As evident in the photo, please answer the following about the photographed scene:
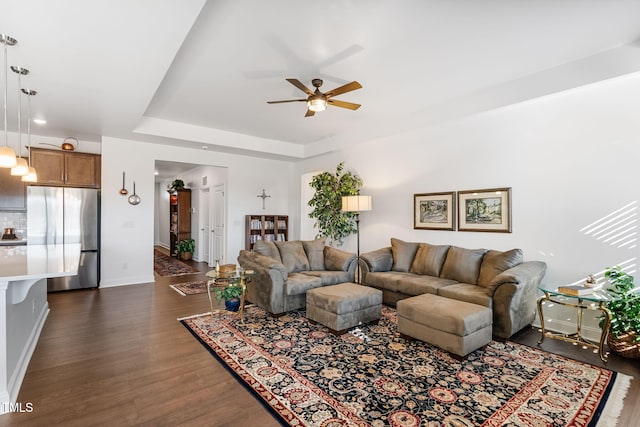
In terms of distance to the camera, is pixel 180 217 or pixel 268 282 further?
pixel 180 217

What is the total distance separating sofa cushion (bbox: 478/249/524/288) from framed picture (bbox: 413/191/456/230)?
0.86 m

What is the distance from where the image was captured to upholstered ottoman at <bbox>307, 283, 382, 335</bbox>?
334 centimetres

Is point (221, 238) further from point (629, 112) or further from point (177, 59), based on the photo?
point (629, 112)

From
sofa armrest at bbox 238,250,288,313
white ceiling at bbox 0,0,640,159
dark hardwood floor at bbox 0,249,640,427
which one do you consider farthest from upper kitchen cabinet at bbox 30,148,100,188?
sofa armrest at bbox 238,250,288,313

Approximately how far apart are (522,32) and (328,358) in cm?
336

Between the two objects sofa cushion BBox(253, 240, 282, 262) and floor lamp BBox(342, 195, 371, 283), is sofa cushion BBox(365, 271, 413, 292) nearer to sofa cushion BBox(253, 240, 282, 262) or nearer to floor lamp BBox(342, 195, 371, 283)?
floor lamp BBox(342, 195, 371, 283)

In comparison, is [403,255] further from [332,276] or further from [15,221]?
[15,221]

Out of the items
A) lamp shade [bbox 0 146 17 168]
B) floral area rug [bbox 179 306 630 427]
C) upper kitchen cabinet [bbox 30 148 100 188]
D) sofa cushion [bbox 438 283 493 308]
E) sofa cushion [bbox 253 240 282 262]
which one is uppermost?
upper kitchen cabinet [bbox 30 148 100 188]

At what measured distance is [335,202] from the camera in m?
5.95

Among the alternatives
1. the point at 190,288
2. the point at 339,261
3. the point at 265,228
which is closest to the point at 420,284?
the point at 339,261

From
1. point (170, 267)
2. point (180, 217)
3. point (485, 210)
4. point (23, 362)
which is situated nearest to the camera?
point (23, 362)

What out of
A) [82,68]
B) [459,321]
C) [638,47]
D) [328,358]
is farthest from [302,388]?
[638,47]

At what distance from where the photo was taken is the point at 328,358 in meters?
2.79

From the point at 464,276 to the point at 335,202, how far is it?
2690 millimetres
